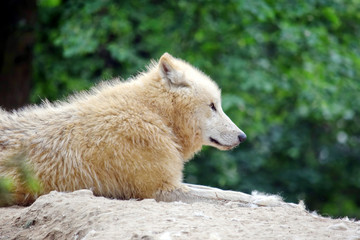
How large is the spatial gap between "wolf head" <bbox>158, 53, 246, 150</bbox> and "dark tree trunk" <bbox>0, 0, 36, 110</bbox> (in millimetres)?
5479

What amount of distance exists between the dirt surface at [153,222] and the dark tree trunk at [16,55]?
6269 mm

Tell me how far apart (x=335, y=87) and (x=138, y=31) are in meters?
4.88

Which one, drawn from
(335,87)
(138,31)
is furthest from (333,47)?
(138,31)

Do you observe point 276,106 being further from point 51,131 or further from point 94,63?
point 51,131

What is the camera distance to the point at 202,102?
20.3 feet

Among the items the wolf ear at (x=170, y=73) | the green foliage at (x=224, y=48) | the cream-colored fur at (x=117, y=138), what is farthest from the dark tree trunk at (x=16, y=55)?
the wolf ear at (x=170, y=73)

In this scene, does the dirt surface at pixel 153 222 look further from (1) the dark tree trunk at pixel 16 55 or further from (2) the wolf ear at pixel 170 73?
(1) the dark tree trunk at pixel 16 55

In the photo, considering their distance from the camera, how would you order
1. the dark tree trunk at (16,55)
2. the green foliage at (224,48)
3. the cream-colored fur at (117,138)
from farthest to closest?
the green foliage at (224,48) → the dark tree trunk at (16,55) → the cream-colored fur at (117,138)

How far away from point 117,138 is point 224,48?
317 inches

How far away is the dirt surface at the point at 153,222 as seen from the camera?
3.89 meters

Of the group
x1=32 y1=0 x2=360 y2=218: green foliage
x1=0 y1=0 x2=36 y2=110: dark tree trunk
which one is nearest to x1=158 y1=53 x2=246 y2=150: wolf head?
x1=32 y1=0 x2=360 y2=218: green foliage

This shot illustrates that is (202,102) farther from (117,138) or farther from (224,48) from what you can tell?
(224,48)

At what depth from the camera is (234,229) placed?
401 cm

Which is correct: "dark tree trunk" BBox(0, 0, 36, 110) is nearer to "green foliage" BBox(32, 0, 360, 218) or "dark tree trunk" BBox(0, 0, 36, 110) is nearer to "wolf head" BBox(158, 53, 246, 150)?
"green foliage" BBox(32, 0, 360, 218)
